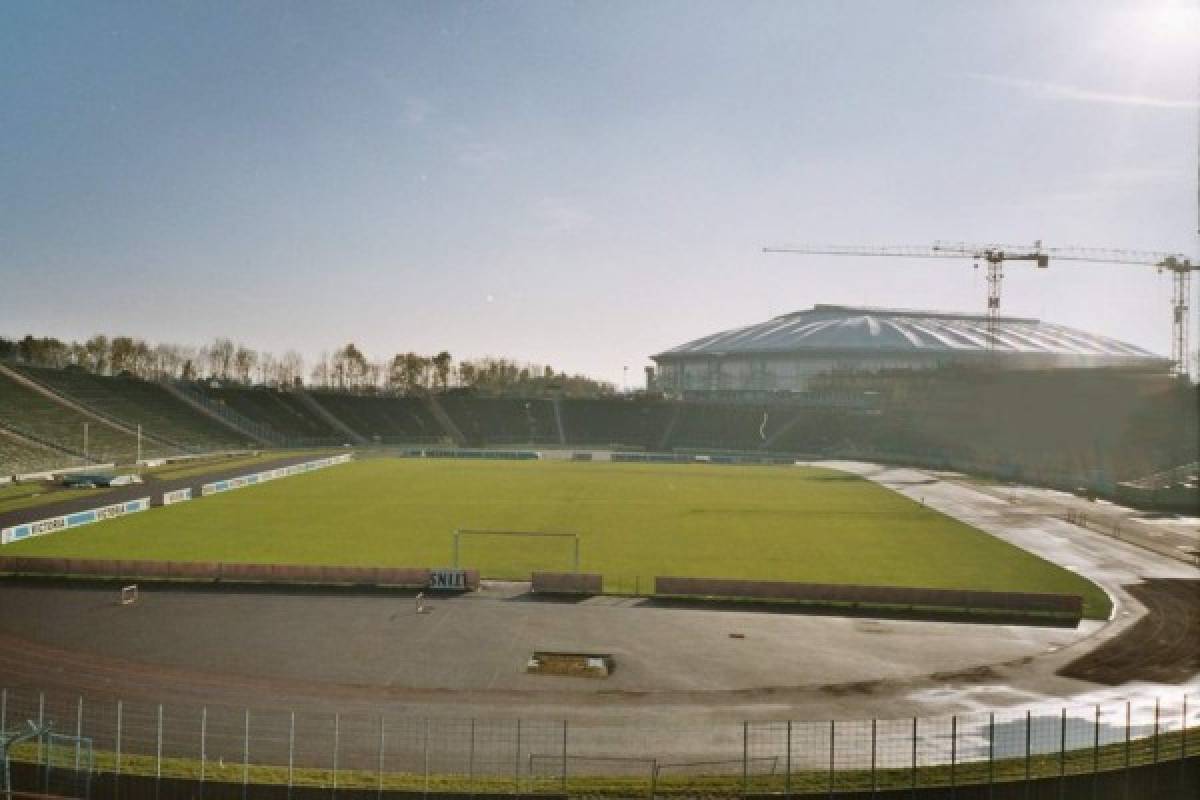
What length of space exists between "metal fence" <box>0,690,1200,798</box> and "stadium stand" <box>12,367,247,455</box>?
267 ft

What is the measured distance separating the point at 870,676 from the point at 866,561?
18.6 meters

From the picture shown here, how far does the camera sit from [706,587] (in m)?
35.9

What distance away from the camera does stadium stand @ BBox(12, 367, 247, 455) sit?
322 feet

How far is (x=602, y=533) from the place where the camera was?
169 feet

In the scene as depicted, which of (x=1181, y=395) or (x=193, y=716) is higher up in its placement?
(x=1181, y=395)

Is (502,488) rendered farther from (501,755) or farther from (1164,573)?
(501,755)

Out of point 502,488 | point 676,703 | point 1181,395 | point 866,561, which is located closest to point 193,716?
point 676,703

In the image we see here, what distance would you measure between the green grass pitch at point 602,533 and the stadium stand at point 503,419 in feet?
203

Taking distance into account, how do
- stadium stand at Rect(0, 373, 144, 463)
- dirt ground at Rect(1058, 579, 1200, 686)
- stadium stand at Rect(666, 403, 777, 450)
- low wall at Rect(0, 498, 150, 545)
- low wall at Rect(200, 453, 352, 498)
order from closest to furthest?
dirt ground at Rect(1058, 579, 1200, 686) < low wall at Rect(0, 498, 150, 545) < low wall at Rect(200, 453, 352, 498) < stadium stand at Rect(0, 373, 144, 463) < stadium stand at Rect(666, 403, 777, 450)

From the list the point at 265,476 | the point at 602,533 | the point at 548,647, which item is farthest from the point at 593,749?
the point at 265,476

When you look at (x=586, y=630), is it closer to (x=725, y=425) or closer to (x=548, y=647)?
(x=548, y=647)

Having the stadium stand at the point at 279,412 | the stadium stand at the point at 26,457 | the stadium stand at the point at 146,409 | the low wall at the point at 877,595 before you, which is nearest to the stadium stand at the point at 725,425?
the stadium stand at the point at 279,412

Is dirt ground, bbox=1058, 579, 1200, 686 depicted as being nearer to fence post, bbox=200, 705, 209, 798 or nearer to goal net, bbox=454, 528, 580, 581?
goal net, bbox=454, 528, 580, 581

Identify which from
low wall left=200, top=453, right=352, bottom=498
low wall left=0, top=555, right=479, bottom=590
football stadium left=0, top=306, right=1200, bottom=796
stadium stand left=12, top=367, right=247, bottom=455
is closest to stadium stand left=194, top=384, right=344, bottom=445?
stadium stand left=12, top=367, right=247, bottom=455
